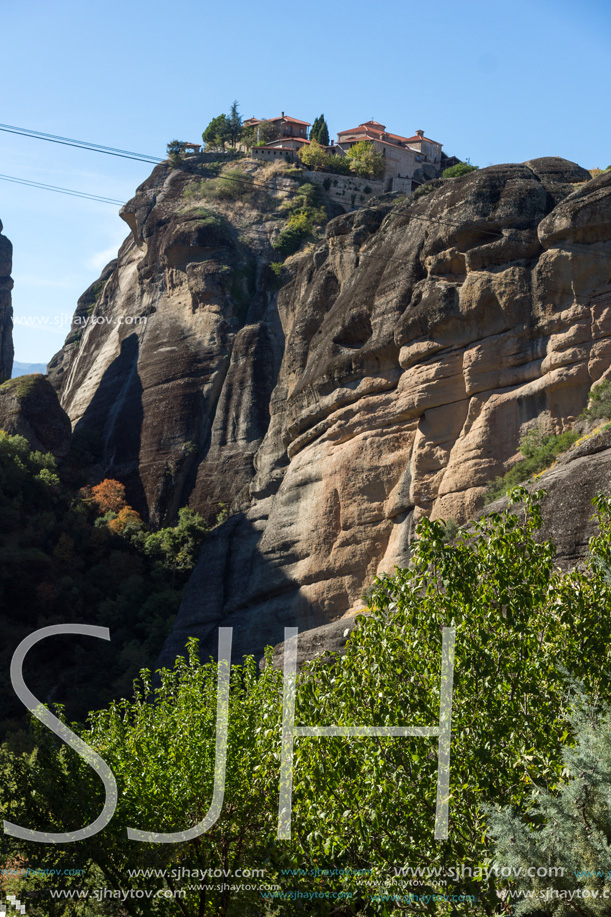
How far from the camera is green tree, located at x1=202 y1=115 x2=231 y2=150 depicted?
97.6m

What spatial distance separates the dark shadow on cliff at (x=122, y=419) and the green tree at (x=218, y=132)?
35580 millimetres

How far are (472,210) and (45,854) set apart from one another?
1098 inches

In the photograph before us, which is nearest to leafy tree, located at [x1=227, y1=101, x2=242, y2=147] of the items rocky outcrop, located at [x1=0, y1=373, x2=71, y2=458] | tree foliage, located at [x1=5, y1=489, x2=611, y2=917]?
rocky outcrop, located at [x1=0, y1=373, x2=71, y2=458]

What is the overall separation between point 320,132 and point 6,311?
38.7 meters

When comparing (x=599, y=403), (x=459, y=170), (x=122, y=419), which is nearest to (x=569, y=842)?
(x=599, y=403)

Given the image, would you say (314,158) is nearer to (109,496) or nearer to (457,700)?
(109,496)

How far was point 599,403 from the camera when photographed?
97.3 feet

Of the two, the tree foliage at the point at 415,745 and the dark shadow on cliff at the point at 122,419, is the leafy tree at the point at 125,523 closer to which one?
the dark shadow on cliff at the point at 122,419

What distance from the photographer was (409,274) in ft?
123

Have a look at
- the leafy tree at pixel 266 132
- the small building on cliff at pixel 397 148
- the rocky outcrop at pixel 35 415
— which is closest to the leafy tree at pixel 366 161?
the small building on cliff at pixel 397 148

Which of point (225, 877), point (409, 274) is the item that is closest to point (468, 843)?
point (225, 877)

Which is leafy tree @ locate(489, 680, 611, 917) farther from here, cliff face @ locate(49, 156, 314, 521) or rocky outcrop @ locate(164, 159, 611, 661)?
cliff face @ locate(49, 156, 314, 521)

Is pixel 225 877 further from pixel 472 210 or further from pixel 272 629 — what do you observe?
pixel 472 210

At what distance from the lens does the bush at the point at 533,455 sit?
97.7ft
